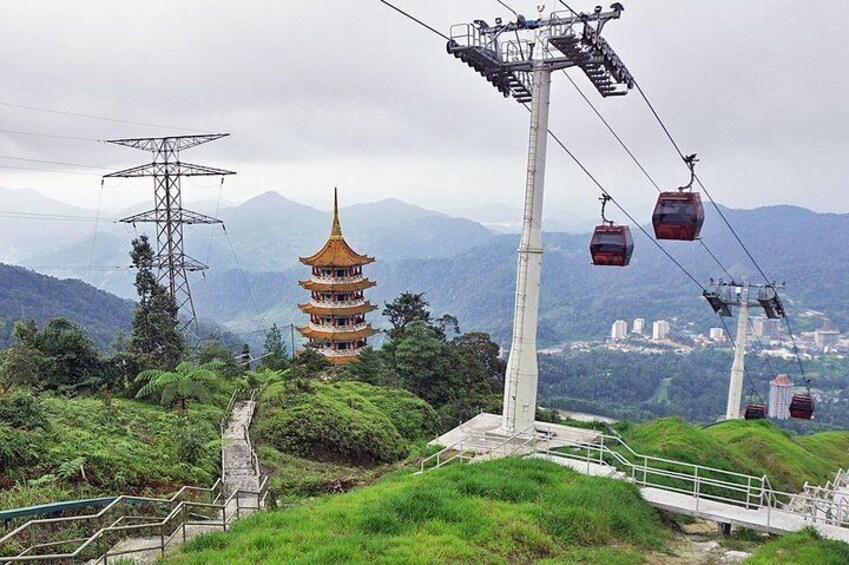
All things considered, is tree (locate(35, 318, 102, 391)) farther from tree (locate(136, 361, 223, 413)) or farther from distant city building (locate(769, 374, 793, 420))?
distant city building (locate(769, 374, 793, 420))

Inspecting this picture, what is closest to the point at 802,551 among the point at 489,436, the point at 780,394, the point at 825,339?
the point at 489,436

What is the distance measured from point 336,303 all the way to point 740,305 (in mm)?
24266

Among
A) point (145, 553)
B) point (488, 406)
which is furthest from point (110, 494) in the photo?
point (488, 406)

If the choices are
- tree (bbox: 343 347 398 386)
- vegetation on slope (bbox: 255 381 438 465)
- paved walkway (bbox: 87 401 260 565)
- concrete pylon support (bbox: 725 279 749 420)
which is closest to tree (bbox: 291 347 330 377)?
tree (bbox: 343 347 398 386)

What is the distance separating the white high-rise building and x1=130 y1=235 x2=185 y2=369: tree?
177365 millimetres

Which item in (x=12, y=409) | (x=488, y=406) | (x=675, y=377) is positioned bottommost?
(x=675, y=377)

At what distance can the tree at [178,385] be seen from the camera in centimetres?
1683

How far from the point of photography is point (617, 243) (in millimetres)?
15688

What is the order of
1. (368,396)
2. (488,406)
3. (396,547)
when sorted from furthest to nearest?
(488,406)
(368,396)
(396,547)

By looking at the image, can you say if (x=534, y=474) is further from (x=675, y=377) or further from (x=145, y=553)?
(x=675, y=377)

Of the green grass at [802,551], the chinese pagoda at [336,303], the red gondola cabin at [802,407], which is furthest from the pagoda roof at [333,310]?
the green grass at [802,551]

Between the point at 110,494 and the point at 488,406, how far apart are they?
21952 mm

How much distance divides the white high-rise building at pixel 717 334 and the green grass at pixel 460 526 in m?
182

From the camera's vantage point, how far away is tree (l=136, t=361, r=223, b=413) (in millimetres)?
16828
